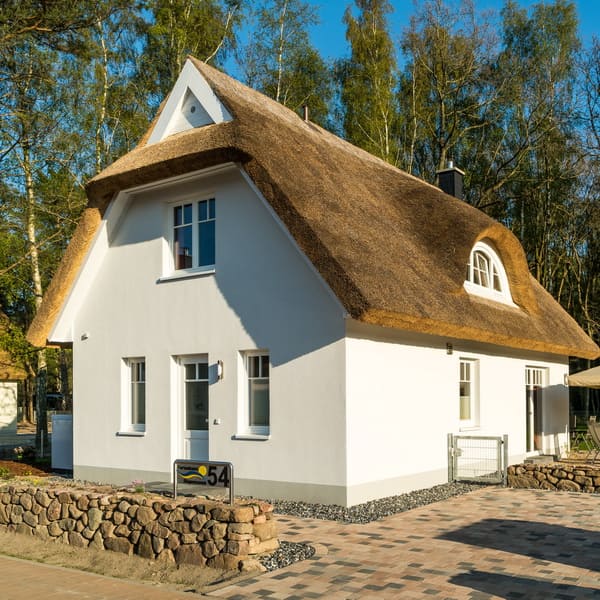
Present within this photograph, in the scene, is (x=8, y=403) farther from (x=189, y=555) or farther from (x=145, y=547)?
(x=189, y=555)

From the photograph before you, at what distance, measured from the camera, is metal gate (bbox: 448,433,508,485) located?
13.8m

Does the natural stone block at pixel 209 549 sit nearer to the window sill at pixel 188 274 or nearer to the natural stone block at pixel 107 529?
the natural stone block at pixel 107 529

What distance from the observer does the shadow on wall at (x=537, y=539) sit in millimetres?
8070

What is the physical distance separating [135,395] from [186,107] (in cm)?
587

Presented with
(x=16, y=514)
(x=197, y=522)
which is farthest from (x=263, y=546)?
(x=16, y=514)

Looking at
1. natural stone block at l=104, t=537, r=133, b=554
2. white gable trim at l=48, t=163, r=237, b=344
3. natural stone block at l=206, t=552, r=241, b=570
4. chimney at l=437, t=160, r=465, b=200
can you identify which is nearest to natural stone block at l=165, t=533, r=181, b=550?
natural stone block at l=206, t=552, r=241, b=570

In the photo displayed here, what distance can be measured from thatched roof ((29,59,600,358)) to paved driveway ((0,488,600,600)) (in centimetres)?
305

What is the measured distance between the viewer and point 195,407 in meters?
13.2

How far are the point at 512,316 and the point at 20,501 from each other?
406 inches

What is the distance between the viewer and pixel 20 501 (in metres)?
10.1

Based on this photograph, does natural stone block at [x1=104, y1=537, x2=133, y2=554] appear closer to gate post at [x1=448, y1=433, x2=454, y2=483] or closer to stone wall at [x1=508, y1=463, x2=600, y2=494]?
gate post at [x1=448, y1=433, x2=454, y2=483]

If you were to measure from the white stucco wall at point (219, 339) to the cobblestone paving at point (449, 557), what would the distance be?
173 cm

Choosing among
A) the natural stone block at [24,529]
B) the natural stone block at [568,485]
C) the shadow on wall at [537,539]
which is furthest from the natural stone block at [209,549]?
the natural stone block at [568,485]

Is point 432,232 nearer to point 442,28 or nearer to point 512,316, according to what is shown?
point 512,316
